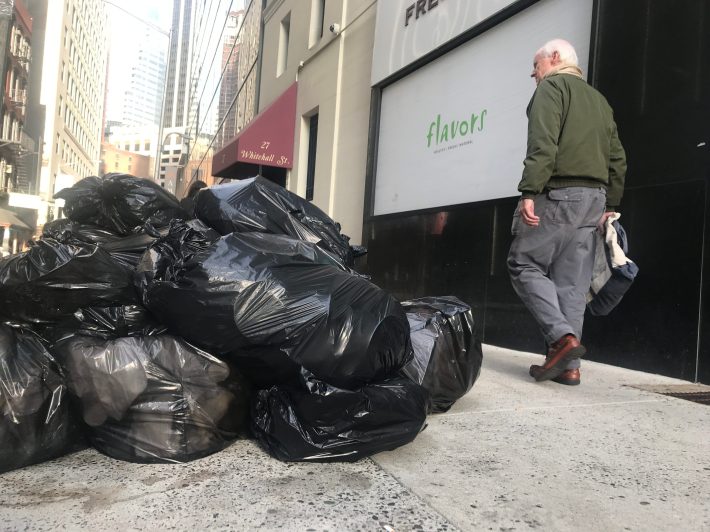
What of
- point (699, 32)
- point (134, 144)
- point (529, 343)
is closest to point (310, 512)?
point (529, 343)

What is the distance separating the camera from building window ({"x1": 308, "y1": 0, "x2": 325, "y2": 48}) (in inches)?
372

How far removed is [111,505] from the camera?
137cm

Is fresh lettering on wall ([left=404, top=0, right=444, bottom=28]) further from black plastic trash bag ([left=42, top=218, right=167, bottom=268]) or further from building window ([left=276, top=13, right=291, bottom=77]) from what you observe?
building window ([left=276, top=13, right=291, bottom=77])

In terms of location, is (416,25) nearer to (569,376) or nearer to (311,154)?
(311,154)

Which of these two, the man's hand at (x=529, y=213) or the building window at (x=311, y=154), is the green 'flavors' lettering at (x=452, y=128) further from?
the building window at (x=311, y=154)

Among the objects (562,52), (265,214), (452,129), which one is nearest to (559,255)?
(562,52)

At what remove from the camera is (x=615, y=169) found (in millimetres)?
2930

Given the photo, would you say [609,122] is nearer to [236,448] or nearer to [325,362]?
[325,362]

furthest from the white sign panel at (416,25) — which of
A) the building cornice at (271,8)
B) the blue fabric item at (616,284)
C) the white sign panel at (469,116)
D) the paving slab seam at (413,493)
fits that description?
the building cornice at (271,8)

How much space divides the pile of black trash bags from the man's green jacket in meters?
1.34

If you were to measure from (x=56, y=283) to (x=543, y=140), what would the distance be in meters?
2.32

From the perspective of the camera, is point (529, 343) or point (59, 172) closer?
point (529, 343)

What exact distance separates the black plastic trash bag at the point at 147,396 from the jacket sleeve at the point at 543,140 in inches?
73.0

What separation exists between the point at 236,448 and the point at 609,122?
2.59m
